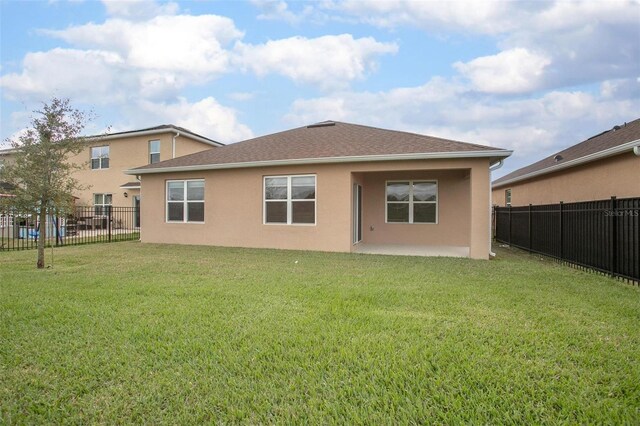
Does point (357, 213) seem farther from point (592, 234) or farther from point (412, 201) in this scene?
point (592, 234)

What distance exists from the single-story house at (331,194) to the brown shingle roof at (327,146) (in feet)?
0.14

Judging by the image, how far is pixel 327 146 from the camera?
1230 cm

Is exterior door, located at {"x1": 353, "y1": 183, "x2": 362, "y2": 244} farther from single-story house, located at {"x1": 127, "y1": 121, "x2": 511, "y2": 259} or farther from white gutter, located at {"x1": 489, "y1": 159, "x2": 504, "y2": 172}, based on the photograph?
white gutter, located at {"x1": 489, "y1": 159, "x2": 504, "y2": 172}

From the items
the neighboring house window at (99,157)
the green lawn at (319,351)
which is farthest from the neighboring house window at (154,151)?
the green lawn at (319,351)

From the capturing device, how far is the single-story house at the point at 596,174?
9.44 metres

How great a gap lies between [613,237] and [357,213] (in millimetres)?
7535

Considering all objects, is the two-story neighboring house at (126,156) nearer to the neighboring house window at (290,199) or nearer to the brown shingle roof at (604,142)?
the neighboring house window at (290,199)

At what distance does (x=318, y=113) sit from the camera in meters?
23.7

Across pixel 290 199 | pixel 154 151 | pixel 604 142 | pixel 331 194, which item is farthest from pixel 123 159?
pixel 604 142

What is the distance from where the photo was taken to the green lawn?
8.36 feet

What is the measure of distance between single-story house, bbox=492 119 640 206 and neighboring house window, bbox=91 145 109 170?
987 inches

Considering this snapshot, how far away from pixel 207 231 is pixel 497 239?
13.4 meters

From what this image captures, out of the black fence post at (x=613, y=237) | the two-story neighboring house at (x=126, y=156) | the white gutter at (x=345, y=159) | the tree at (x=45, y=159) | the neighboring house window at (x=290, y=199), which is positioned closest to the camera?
the black fence post at (x=613, y=237)

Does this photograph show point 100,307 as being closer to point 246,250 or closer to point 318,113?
point 246,250
